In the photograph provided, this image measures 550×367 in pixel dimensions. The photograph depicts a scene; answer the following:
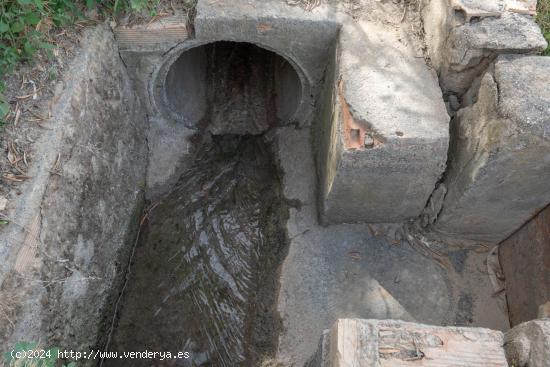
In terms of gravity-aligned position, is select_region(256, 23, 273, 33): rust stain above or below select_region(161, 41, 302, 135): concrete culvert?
below

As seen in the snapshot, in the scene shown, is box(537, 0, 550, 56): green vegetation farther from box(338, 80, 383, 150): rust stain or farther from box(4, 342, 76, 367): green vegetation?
box(4, 342, 76, 367): green vegetation

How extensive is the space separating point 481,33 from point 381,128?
906 mm

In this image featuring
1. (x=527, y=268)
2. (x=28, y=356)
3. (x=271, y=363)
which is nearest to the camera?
(x=28, y=356)

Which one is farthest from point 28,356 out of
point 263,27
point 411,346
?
point 263,27

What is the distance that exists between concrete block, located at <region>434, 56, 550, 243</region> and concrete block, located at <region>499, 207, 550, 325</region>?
0.33 feet

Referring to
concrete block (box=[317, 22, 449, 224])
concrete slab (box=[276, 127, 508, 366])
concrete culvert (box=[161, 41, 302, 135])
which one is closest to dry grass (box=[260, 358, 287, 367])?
concrete slab (box=[276, 127, 508, 366])

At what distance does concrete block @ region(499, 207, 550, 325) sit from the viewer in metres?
3.21

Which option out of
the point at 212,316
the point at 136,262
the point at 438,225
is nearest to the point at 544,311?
the point at 438,225

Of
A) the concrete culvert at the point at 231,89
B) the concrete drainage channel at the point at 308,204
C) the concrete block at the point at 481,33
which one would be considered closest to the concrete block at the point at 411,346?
the concrete drainage channel at the point at 308,204

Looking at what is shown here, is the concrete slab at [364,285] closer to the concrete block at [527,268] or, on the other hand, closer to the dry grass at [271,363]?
the dry grass at [271,363]

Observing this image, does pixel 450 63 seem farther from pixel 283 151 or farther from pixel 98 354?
pixel 98 354

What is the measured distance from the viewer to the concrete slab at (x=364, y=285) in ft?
11.8

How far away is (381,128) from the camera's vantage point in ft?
9.77

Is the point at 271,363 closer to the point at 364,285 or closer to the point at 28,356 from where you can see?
the point at 364,285
